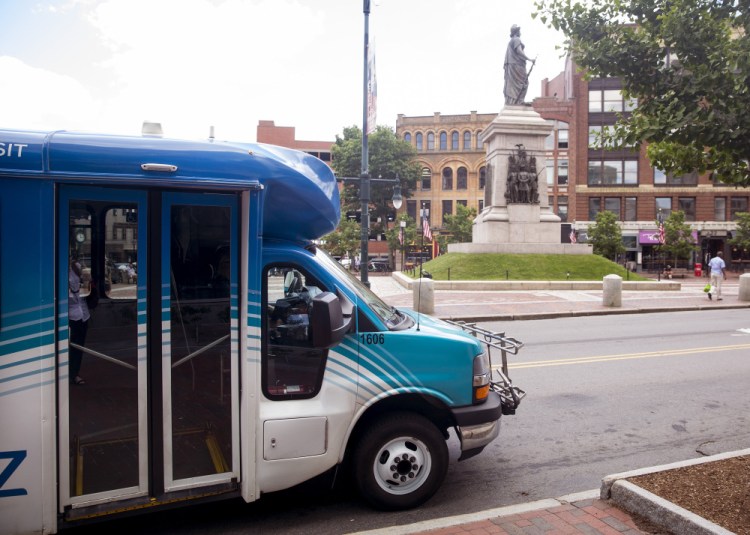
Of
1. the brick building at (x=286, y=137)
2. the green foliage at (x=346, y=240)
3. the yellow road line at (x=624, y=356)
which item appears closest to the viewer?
the yellow road line at (x=624, y=356)

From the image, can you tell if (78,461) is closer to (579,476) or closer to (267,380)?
(267,380)

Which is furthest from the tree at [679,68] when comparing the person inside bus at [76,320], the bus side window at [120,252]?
the person inside bus at [76,320]

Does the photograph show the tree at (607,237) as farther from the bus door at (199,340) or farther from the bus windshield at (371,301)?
the bus door at (199,340)

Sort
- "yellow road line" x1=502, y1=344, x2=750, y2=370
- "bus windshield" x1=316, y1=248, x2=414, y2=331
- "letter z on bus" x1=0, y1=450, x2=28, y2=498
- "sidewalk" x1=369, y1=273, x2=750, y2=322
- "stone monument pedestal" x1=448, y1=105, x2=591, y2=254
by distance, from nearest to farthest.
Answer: "letter z on bus" x1=0, y1=450, x2=28, y2=498
"bus windshield" x1=316, y1=248, x2=414, y2=331
"yellow road line" x1=502, y1=344, x2=750, y2=370
"sidewalk" x1=369, y1=273, x2=750, y2=322
"stone monument pedestal" x1=448, y1=105, x2=591, y2=254

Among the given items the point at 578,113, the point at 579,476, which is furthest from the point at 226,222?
the point at 578,113

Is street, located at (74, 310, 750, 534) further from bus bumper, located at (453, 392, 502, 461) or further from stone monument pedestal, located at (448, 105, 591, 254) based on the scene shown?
stone monument pedestal, located at (448, 105, 591, 254)

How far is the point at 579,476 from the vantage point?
202 inches

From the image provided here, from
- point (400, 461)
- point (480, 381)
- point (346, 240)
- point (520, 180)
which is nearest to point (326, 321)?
point (400, 461)

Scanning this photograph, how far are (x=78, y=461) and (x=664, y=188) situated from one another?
58.8 m

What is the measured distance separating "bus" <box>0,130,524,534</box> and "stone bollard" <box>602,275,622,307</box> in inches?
638

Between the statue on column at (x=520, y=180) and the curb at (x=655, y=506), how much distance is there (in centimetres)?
2576

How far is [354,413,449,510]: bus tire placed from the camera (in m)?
4.16

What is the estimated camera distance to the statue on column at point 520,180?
2936cm

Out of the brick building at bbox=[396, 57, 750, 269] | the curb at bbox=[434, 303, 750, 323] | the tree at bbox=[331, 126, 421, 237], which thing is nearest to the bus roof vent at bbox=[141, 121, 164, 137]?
the curb at bbox=[434, 303, 750, 323]
